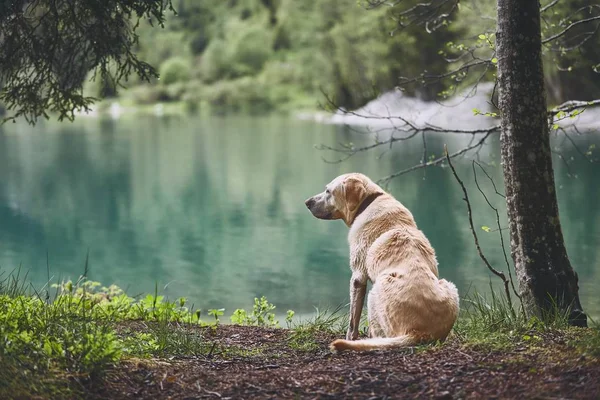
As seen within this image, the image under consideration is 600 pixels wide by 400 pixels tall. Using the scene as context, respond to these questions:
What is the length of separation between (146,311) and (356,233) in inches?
83.4

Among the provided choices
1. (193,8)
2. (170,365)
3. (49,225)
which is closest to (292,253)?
(49,225)

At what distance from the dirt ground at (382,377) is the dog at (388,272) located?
0.22 m

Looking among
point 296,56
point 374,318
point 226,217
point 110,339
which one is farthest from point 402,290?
point 296,56

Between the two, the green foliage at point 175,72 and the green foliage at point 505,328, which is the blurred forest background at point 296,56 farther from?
the green foliage at point 505,328

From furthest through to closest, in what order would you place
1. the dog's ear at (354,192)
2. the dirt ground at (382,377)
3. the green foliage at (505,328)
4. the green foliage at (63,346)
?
the dog's ear at (354,192) → the green foliage at (505,328) → the green foliage at (63,346) → the dirt ground at (382,377)

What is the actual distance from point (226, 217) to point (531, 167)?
16328 mm

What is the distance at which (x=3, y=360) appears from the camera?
3.54 m

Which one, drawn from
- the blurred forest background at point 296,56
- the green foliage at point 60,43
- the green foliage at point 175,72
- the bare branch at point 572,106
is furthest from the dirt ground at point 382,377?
the green foliage at point 175,72

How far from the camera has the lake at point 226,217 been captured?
1370cm

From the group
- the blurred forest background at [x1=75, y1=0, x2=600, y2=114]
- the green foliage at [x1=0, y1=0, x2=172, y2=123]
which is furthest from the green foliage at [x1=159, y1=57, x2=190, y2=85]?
the green foliage at [x1=0, y1=0, x2=172, y2=123]

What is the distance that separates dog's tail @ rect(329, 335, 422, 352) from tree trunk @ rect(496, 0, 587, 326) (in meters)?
1.16

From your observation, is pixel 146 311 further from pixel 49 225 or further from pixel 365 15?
pixel 365 15

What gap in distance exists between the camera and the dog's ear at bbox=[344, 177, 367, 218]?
555 centimetres

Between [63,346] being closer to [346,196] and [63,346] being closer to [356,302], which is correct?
[356,302]
